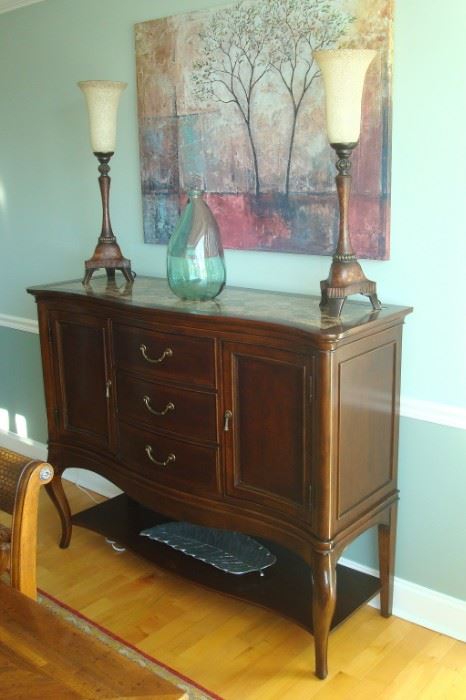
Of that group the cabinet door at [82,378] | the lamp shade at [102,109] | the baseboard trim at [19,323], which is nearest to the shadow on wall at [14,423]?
the baseboard trim at [19,323]

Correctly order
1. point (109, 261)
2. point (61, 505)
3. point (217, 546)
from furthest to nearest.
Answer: point (61, 505), point (109, 261), point (217, 546)

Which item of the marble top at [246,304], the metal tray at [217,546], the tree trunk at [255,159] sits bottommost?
the metal tray at [217,546]

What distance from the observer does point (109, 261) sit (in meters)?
2.77

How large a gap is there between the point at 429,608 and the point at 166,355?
3.88ft

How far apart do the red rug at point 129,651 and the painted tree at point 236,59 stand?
5.07 ft

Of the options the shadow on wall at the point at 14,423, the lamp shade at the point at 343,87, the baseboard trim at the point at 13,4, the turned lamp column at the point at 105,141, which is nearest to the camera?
the lamp shade at the point at 343,87

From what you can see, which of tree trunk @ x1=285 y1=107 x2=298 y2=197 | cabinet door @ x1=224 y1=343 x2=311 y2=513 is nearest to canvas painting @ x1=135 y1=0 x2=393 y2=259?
tree trunk @ x1=285 y1=107 x2=298 y2=197

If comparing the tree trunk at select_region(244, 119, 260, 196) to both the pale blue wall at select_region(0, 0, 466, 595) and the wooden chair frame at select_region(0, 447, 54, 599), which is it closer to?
the pale blue wall at select_region(0, 0, 466, 595)

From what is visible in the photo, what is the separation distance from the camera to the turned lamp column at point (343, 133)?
194cm

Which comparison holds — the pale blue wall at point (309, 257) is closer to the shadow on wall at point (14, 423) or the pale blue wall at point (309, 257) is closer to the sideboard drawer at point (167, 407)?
the shadow on wall at point (14, 423)

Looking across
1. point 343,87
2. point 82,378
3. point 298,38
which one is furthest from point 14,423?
point 343,87

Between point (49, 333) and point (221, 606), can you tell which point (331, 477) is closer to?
point (221, 606)

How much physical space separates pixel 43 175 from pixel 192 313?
1.52 metres

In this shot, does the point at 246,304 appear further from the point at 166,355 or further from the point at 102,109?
the point at 102,109
